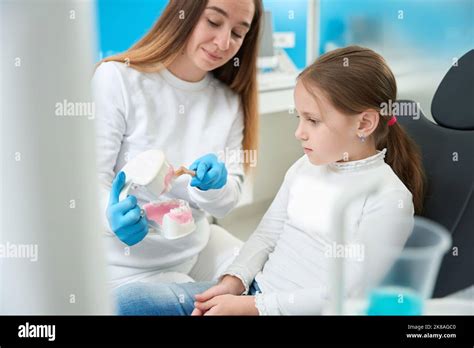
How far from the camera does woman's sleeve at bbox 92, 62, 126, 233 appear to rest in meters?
1.14

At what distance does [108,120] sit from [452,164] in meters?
0.71

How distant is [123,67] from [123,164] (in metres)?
0.20

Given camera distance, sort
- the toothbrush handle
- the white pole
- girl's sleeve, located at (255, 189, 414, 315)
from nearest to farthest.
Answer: the white pole → girl's sleeve, located at (255, 189, 414, 315) → the toothbrush handle

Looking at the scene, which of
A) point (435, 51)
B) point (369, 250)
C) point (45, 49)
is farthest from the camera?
point (435, 51)

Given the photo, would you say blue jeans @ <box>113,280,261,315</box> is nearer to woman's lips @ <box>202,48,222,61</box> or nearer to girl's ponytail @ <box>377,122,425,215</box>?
girl's ponytail @ <box>377,122,425,215</box>

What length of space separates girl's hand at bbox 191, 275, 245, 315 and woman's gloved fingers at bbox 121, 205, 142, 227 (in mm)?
210

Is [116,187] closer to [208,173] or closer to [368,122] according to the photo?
[208,173]

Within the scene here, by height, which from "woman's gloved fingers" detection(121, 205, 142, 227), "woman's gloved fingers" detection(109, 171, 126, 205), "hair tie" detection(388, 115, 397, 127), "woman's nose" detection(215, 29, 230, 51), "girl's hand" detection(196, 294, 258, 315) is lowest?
"girl's hand" detection(196, 294, 258, 315)

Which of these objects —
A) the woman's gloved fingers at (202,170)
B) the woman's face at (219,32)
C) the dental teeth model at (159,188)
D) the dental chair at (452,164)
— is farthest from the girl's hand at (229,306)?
the woman's face at (219,32)

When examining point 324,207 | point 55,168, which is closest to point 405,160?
point 324,207

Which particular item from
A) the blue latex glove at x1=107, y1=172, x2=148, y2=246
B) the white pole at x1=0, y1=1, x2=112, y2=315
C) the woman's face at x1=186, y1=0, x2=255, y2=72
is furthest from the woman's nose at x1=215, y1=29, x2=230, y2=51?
the white pole at x1=0, y1=1, x2=112, y2=315
